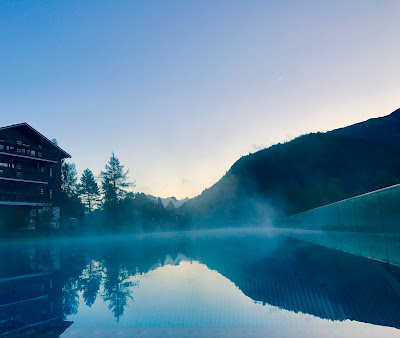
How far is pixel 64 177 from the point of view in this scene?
63.3 meters

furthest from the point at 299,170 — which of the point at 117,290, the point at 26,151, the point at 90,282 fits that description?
the point at 117,290

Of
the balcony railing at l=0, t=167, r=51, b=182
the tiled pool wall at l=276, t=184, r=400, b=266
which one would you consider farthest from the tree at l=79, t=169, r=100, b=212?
the tiled pool wall at l=276, t=184, r=400, b=266

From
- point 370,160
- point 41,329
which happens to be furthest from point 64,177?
point 370,160

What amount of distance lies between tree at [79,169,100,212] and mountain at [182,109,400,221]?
1361 inches

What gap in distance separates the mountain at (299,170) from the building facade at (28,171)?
53.3m

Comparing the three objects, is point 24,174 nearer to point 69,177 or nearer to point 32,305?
point 69,177

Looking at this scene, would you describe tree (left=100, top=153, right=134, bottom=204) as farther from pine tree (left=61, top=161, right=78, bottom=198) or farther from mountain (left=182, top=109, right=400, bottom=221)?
mountain (left=182, top=109, right=400, bottom=221)

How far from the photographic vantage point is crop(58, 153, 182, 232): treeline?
46094mm

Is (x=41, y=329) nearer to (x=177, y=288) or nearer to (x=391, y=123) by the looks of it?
(x=177, y=288)

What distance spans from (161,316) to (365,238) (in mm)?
9266

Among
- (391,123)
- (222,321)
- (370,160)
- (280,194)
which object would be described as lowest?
(222,321)

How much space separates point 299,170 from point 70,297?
114112 millimetres

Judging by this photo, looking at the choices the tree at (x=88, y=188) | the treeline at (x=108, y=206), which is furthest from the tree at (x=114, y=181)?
the tree at (x=88, y=188)

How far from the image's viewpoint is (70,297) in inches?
244
